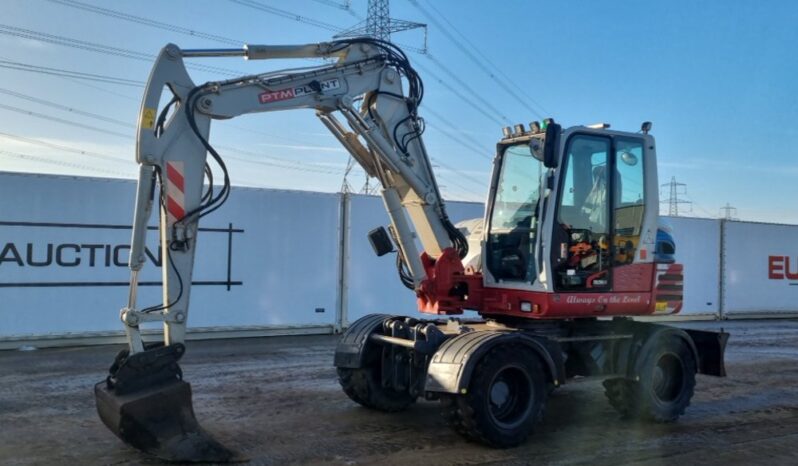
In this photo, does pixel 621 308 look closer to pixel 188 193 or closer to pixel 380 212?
pixel 188 193

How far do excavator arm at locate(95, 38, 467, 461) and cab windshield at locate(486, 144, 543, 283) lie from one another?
0.37 meters

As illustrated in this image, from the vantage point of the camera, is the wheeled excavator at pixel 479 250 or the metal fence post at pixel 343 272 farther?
the metal fence post at pixel 343 272

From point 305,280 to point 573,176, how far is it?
763cm

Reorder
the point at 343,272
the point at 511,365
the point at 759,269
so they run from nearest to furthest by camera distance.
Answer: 1. the point at 511,365
2. the point at 343,272
3. the point at 759,269

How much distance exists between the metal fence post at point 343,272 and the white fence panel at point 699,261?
867cm

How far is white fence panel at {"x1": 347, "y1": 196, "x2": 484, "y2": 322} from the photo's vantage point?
13977mm

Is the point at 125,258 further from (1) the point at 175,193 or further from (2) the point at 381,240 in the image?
(1) the point at 175,193

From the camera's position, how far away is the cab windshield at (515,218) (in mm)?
6812

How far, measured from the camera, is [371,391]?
7105 mm

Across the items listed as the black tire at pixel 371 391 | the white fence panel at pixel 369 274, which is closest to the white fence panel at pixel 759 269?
the white fence panel at pixel 369 274

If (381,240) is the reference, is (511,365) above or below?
below

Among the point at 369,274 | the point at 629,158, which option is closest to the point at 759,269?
the point at 369,274

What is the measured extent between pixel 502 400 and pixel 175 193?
3.25 meters

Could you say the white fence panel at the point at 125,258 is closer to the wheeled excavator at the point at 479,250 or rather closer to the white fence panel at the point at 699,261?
the wheeled excavator at the point at 479,250
